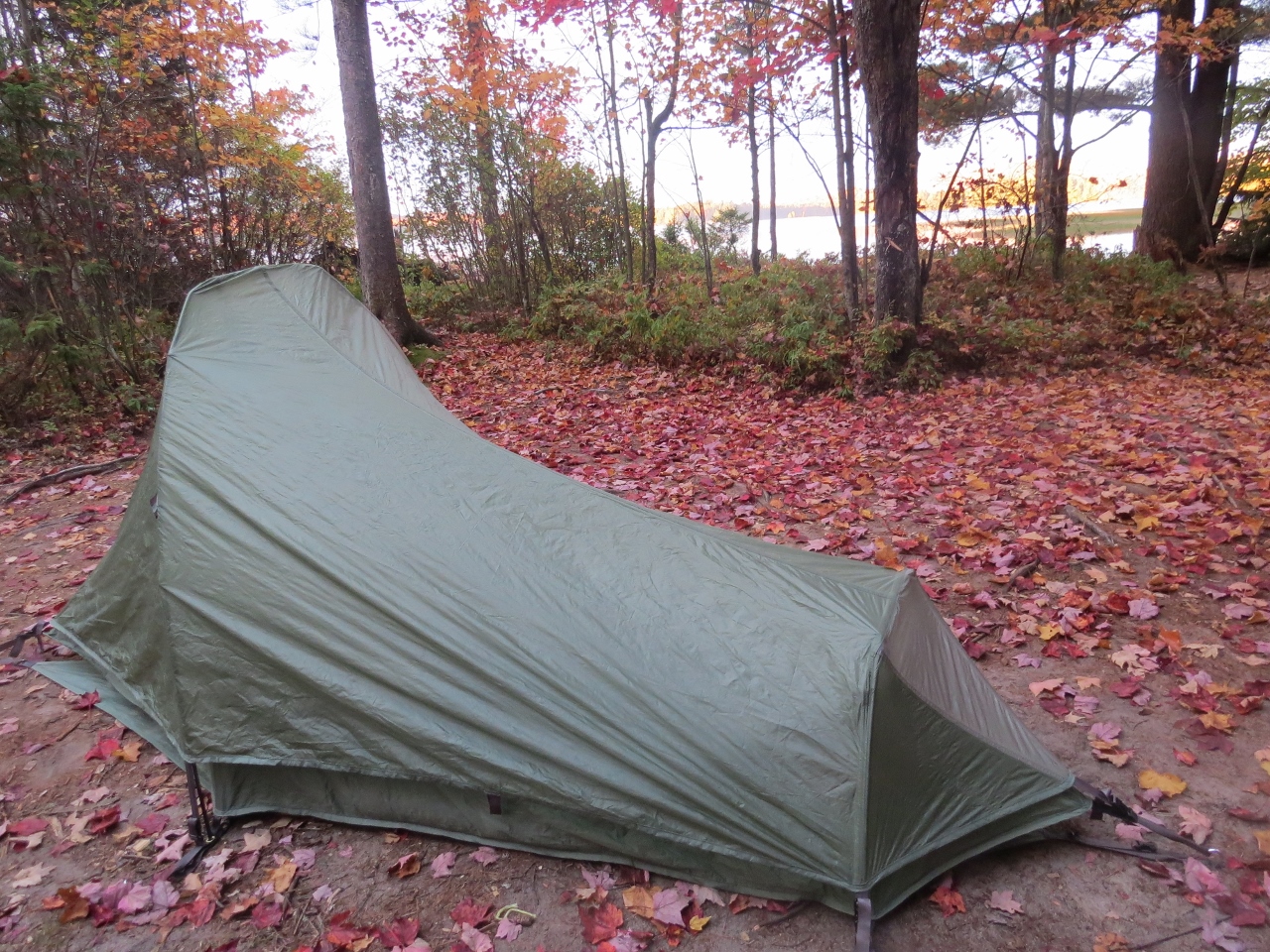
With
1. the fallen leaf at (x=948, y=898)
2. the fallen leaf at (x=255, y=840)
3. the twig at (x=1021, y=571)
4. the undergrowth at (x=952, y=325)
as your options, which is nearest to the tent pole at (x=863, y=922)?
the fallen leaf at (x=948, y=898)

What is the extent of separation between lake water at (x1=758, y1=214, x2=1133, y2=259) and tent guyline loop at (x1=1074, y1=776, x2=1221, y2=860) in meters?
11.1

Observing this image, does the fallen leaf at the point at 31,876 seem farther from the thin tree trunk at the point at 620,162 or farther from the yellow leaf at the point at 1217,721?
the thin tree trunk at the point at 620,162

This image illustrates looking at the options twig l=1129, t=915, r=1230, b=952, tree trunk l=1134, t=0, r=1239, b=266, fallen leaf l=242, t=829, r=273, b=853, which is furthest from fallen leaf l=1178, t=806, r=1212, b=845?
tree trunk l=1134, t=0, r=1239, b=266

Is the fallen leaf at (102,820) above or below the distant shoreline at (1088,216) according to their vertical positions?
below

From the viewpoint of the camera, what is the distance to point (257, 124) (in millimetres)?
12734

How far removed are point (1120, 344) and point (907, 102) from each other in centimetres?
342

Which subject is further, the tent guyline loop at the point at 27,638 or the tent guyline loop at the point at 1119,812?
the tent guyline loop at the point at 27,638

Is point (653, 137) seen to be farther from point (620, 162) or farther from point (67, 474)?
point (67, 474)

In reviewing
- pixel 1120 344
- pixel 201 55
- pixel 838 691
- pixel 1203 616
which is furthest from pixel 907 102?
pixel 201 55

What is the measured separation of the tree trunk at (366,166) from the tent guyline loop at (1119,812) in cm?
908

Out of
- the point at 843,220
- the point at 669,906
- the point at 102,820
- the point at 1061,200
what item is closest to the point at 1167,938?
the point at 669,906

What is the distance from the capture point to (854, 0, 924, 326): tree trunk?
680 cm

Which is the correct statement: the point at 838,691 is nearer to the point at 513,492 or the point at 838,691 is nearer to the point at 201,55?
the point at 513,492

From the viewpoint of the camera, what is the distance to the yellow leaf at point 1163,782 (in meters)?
2.56
